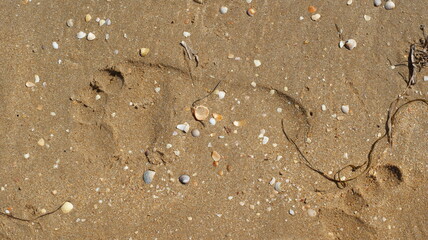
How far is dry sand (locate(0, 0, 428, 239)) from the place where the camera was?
277 cm

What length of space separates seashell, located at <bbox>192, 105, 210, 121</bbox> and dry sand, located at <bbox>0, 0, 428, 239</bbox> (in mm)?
46

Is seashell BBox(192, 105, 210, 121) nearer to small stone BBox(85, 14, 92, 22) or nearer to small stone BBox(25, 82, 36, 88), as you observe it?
small stone BBox(85, 14, 92, 22)

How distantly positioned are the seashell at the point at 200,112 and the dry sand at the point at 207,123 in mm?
46

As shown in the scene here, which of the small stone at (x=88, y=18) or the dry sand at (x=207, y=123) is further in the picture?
the small stone at (x=88, y=18)

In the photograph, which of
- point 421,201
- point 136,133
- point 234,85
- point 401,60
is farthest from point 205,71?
point 421,201

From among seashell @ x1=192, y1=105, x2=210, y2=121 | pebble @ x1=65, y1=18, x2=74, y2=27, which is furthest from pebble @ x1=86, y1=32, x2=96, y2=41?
seashell @ x1=192, y1=105, x2=210, y2=121

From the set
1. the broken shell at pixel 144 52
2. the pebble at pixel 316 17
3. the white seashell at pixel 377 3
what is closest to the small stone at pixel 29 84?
the broken shell at pixel 144 52

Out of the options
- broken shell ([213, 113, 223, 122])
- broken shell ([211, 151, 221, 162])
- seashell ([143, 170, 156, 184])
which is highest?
broken shell ([213, 113, 223, 122])

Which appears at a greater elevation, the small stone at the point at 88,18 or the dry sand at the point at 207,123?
the small stone at the point at 88,18

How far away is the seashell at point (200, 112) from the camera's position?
281cm

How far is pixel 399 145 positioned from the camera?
282 centimetres

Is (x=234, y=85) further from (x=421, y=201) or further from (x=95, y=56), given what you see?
(x=421, y=201)

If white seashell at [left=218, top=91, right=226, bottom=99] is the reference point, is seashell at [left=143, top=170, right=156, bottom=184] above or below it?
below

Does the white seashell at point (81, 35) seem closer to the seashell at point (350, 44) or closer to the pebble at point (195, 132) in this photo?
the pebble at point (195, 132)
